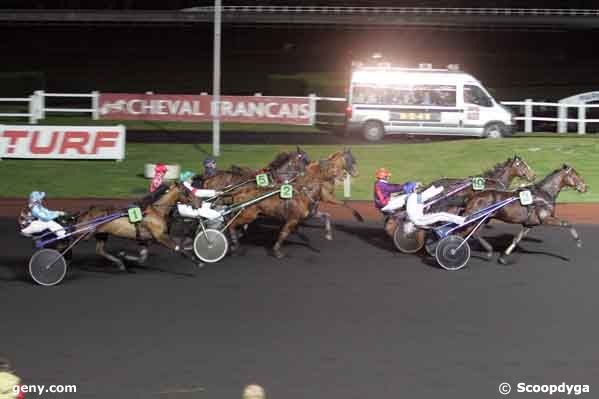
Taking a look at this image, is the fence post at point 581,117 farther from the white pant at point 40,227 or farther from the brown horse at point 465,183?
the white pant at point 40,227

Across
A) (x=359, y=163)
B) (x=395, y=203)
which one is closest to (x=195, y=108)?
(x=359, y=163)

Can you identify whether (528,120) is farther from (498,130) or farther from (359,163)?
(359,163)

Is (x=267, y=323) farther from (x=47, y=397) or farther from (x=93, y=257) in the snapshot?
(x=93, y=257)

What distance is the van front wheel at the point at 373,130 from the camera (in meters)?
25.2

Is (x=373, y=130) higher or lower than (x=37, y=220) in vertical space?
higher

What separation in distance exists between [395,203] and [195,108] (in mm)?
14892

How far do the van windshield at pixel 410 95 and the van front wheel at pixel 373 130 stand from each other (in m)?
0.59

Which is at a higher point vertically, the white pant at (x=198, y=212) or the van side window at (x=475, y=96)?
the van side window at (x=475, y=96)

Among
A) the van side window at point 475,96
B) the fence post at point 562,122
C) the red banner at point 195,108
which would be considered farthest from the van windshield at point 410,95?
the fence post at point 562,122

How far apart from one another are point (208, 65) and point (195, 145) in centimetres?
2096

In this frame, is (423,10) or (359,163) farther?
(423,10)

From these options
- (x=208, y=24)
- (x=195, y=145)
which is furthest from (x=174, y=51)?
(x=195, y=145)

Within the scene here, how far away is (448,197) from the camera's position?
41.6 ft

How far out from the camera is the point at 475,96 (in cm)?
2503
